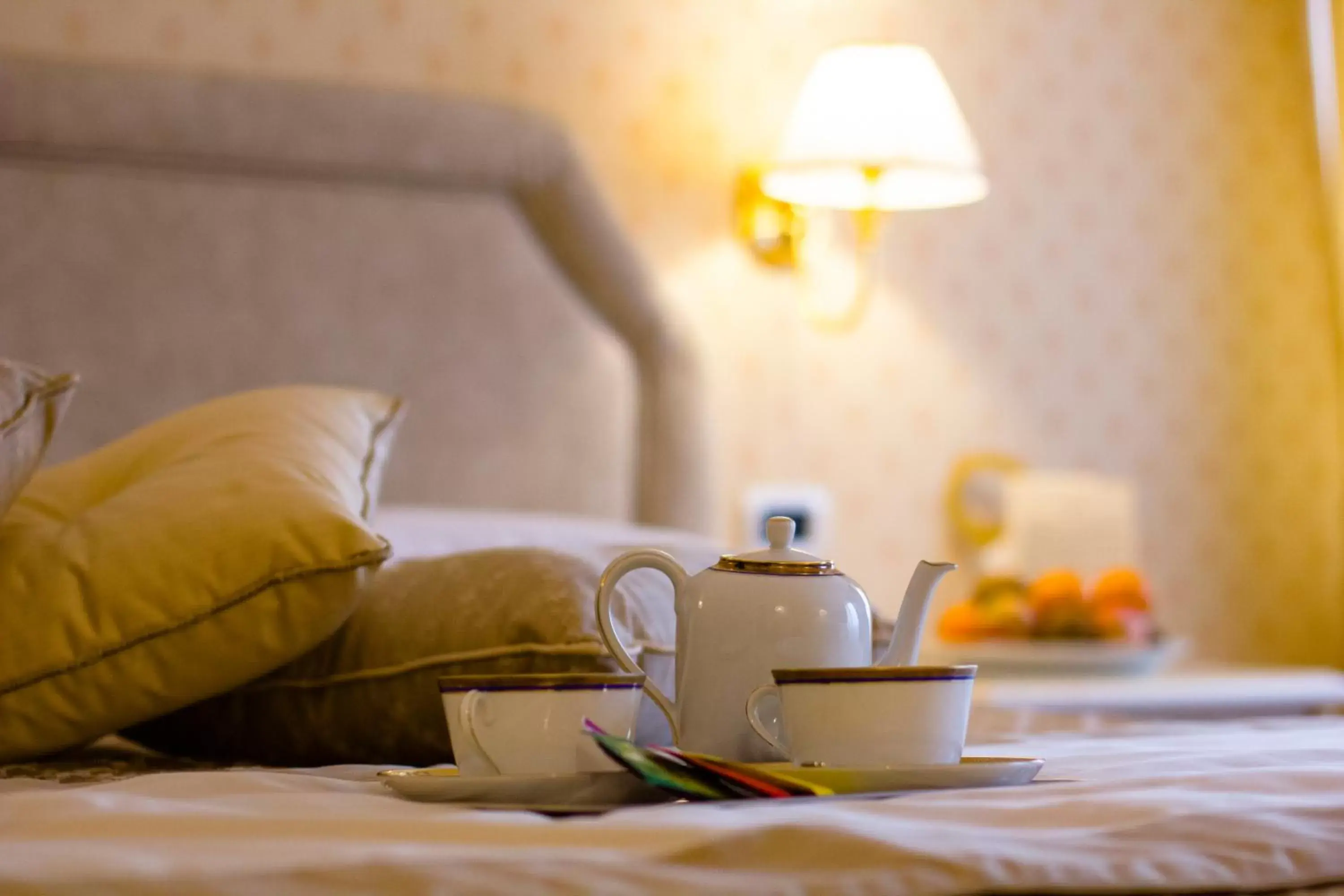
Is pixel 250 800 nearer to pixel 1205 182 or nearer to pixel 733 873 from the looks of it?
pixel 733 873

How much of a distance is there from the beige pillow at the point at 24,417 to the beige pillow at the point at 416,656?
21 centimetres

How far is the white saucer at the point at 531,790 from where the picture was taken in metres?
0.74

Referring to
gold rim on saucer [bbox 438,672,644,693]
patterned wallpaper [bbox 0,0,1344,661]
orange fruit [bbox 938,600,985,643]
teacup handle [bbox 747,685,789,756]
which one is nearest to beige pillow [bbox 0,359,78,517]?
gold rim on saucer [bbox 438,672,644,693]

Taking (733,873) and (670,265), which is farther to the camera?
(670,265)

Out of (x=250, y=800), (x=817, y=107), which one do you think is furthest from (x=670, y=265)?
(x=250, y=800)

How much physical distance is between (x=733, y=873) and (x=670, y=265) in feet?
5.82

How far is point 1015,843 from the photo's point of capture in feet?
1.92

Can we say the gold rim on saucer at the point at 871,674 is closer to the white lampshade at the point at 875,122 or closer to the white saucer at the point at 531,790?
the white saucer at the point at 531,790

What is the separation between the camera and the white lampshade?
212 centimetres

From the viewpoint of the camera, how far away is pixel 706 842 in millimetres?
571

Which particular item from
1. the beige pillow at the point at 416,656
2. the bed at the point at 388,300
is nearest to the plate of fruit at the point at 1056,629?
the bed at the point at 388,300

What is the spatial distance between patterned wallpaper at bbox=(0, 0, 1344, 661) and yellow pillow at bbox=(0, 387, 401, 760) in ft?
3.55

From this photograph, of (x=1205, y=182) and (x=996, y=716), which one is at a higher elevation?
(x=1205, y=182)

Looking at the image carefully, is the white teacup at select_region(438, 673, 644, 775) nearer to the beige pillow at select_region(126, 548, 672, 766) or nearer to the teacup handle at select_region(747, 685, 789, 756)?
the teacup handle at select_region(747, 685, 789, 756)
